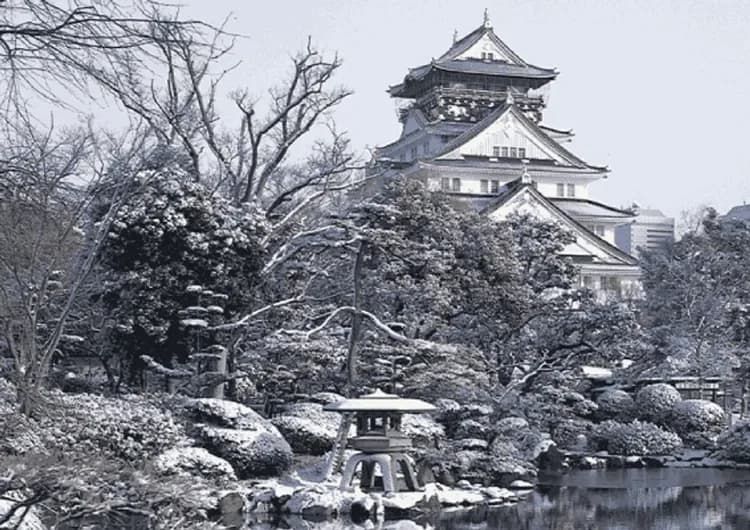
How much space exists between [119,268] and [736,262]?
17.6 meters

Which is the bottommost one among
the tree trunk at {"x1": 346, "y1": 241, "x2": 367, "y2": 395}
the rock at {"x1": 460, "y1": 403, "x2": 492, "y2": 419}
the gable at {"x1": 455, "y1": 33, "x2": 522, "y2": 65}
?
the rock at {"x1": 460, "y1": 403, "x2": 492, "y2": 419}

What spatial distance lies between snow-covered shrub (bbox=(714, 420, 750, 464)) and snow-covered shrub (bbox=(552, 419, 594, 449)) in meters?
2.60

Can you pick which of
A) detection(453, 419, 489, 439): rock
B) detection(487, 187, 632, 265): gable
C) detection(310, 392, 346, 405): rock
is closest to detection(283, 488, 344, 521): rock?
detection(310, 392, 346, 405): rock

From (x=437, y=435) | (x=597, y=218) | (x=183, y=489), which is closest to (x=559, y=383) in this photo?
(x=437, y=435)

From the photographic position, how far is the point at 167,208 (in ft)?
57.0

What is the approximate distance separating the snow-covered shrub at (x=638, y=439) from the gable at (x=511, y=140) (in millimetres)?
19313

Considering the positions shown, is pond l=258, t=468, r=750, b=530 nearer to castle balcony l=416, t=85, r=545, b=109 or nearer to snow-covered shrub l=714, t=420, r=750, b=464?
snow-covered shrub l=714, t=420, r=750, b=464

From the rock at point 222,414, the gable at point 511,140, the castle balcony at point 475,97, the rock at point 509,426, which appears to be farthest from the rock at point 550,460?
the castle balcony at point 475,97

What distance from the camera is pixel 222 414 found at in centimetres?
1611

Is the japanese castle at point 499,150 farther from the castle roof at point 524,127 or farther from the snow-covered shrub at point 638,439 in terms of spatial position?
the snow-covered shrub at point 638,439

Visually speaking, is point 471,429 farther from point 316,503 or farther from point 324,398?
point 316,503

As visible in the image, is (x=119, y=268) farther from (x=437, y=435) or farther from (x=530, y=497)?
(x=530, y=497)

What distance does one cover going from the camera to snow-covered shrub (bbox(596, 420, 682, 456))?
22500mm

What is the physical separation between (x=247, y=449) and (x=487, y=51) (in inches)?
1250
